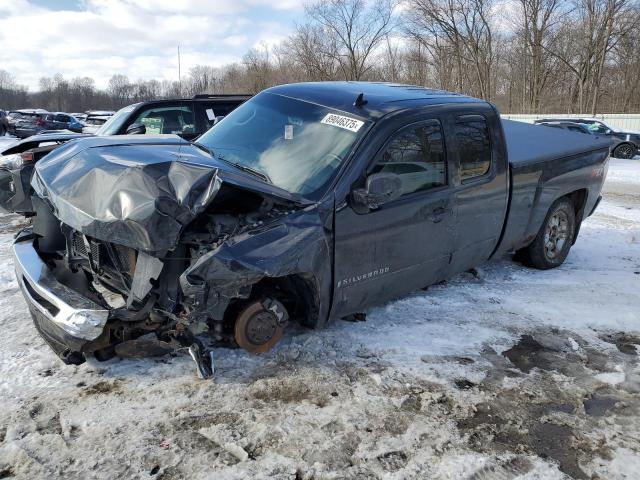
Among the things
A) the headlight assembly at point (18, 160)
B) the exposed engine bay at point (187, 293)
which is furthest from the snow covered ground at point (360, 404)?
the headlight assembly at point (18, 160)

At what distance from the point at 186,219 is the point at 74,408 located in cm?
126

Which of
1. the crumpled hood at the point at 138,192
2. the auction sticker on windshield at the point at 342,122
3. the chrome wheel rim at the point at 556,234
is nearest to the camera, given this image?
the crumpled hood at the point at 138,192

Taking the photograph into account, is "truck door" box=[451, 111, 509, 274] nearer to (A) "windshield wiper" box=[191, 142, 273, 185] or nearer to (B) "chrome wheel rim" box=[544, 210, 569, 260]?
(B) "chrome wheel rim" box=[544, 210, 569, 260]

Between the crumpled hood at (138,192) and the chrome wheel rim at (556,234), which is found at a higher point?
the crumpled hood at (138,192)

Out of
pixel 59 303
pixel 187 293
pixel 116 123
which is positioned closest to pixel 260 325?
pixel 187 293

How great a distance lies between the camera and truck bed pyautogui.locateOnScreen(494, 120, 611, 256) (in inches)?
196

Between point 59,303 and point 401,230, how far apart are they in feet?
7.59

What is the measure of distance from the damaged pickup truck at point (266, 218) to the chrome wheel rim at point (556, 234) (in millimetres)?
885

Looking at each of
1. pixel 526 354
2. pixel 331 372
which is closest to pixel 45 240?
pixel 331 372

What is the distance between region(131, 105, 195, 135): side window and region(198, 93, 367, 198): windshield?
4225mm

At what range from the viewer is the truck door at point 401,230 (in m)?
3.60

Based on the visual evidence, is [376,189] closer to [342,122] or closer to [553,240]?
[342,122]

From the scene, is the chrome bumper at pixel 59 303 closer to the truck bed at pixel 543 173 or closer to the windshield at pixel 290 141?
the windshield at pixel 290 141

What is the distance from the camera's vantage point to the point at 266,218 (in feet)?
10.6
